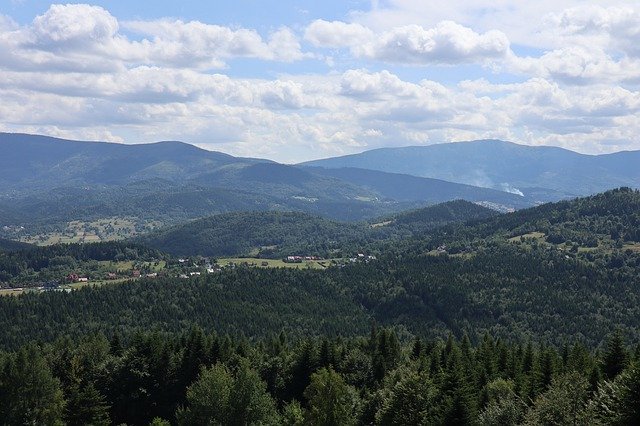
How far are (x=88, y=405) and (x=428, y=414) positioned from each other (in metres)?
48.2

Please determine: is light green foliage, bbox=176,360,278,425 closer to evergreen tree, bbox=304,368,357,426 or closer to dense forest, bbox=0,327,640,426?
dense forest, bbox=0,327,640,426

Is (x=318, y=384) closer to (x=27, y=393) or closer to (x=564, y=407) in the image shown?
(x=564, y=407)

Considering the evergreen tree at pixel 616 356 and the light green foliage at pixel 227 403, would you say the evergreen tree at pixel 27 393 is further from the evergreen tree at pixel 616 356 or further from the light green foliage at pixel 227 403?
the evergreen tree at pixel 616 356

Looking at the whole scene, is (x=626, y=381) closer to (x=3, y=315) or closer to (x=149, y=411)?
(x=149, y=411)

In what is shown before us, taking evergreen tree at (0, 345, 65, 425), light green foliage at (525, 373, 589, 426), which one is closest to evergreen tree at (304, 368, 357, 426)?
light green foliage at (525, 373, 589, 426)

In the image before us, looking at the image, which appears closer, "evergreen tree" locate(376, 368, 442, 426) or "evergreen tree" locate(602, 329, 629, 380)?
"evergreen tree" locate(376, 368, 442, 426)

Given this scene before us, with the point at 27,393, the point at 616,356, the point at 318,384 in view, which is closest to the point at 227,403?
the point at 318,384

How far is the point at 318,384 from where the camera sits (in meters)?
68.0

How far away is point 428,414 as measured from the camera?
64188mm

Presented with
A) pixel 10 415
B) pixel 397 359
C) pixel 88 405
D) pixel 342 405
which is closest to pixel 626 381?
pixel 342 405

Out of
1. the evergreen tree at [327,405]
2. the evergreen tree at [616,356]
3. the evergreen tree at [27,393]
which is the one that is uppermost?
the evergreen tree at [616,356]

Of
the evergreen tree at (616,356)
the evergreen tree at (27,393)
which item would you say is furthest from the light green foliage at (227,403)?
the evergreen tree at (616,356)

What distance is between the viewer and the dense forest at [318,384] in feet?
180

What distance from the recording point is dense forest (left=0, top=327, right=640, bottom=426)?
180ft
